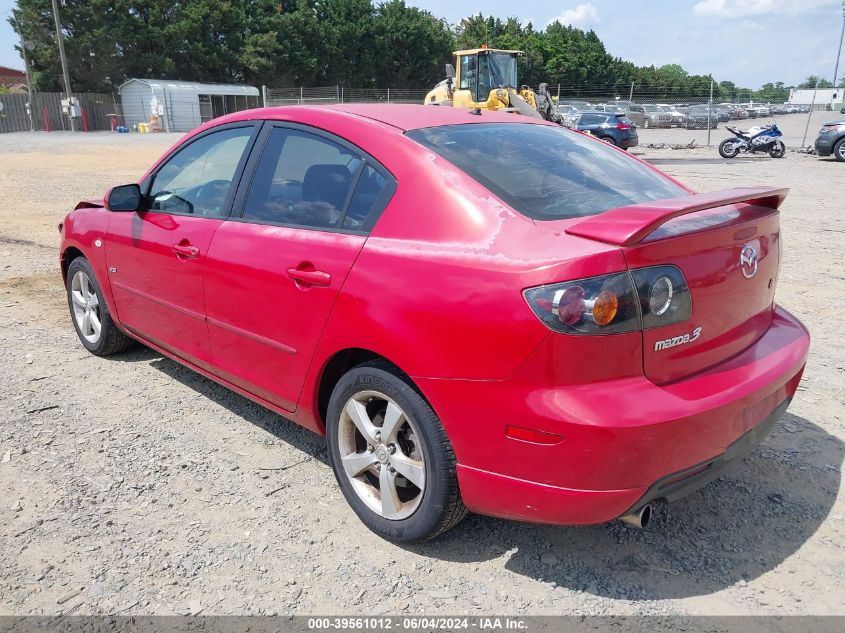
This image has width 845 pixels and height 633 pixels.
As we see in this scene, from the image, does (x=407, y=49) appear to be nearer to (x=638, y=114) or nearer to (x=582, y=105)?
(x=582, y=105)

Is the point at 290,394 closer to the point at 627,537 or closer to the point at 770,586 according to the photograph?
the point at 627,537

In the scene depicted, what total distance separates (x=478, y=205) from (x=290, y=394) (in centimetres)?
125

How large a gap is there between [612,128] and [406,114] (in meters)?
22.9

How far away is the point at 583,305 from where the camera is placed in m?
2.12

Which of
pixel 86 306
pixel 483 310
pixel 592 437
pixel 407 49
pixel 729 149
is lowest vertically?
pixel 729 149

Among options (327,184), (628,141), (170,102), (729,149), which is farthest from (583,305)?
→ (170,102)

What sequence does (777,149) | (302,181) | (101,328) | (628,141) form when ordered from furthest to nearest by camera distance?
(628,141) < (777,149) < (101,328) < (302,181)

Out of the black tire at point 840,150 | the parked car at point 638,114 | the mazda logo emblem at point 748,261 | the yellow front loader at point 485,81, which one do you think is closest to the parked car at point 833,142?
the black tire at point 840,150

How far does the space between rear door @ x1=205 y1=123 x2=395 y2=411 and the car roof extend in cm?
14

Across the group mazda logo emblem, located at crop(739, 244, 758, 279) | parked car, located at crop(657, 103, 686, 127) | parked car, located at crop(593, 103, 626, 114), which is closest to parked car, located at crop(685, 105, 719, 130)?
parked car, located at crop(657, 103, 686, 127)

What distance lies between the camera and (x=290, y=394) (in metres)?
3.08

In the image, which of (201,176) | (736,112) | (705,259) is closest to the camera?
(705,259)

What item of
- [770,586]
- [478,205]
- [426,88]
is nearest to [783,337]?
[770,586]

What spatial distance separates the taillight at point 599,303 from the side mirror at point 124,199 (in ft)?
8.92
